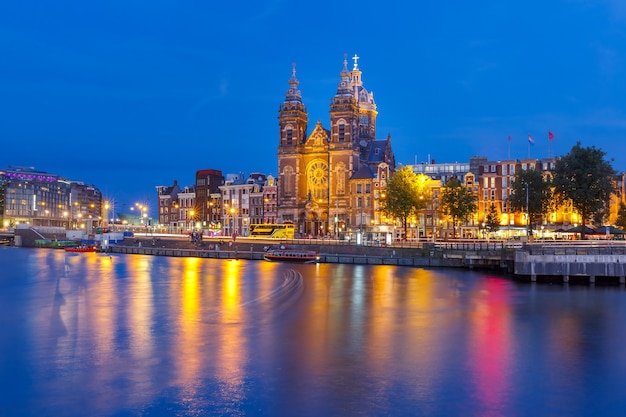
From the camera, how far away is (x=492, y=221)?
11369cm

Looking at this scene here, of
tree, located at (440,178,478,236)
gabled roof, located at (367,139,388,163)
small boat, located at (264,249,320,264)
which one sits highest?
gabled roof, located at (367,139,388,163)

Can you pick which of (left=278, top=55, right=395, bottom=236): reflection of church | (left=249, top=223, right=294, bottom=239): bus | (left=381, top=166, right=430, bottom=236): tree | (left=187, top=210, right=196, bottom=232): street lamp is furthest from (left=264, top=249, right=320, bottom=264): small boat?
(left=187, top=210, right=196, bottom=232): street lamp

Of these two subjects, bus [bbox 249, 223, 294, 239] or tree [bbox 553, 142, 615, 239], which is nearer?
tree [bbox 553, 142, 615, 239]

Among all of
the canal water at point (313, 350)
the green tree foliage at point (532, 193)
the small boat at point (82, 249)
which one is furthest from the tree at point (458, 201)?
the small boat at point (82, 249)

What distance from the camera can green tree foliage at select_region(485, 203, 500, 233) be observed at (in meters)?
113

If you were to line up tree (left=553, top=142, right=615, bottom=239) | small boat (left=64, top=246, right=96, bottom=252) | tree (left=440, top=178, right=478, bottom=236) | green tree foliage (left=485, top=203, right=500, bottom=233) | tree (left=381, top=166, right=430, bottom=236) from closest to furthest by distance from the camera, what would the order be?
tree (left=553, top=142, right=615, bottom=239) → tree (left=440, top=178, right=478, bottom=236) → tree (left=381, top=166, right=430, bottom=236) → green tree foliage (left=485, top=203, right=500, bottom=233) → small boat (left=64, top=246, right=96, bottom=252)

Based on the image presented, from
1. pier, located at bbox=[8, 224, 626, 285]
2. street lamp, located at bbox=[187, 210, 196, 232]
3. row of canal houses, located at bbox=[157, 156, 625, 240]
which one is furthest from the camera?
street lamp, located at bbox=[187, 210, 196, 232]

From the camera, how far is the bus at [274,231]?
12325 cm

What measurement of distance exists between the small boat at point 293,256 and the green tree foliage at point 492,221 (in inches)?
1400

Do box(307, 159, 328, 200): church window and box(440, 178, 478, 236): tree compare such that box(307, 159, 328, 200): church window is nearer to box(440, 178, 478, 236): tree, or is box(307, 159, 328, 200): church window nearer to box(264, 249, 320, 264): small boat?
box(440, 178, 478, 236): tree

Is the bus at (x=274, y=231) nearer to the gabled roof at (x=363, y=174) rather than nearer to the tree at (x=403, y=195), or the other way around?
the gabled roof at (x=363, y=174)

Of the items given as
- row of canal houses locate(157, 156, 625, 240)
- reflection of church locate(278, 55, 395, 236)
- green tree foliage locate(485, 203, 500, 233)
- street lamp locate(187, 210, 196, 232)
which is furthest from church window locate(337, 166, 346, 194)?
street lamp locate(187, 210, 196, 232)

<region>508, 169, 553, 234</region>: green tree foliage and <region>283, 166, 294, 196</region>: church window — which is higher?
<region>283, 166, 294, 196</region>: church window

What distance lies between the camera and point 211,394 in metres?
26.5
